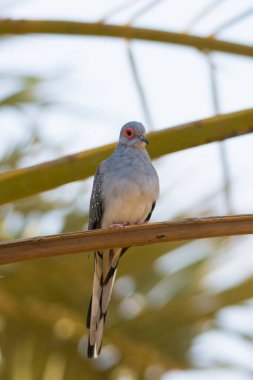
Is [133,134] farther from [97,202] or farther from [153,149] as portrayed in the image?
[153,149]

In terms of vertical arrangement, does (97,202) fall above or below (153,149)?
above

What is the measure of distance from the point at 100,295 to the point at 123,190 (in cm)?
71

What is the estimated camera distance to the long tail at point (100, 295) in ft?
9.39

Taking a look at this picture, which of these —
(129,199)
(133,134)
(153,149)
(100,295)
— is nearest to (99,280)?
(100,295)

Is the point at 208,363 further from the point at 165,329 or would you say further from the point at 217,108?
the point at 217,108

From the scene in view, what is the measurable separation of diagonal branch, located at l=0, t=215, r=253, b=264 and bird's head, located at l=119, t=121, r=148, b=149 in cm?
198

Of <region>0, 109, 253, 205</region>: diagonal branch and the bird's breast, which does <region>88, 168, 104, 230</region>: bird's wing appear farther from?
<region>0, 109, 253, 205</region>: diagonal branch

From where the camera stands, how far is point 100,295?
3.08 m

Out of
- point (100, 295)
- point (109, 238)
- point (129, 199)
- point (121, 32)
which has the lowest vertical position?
point (109, 238)

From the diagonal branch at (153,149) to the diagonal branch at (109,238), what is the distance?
26 centimetres

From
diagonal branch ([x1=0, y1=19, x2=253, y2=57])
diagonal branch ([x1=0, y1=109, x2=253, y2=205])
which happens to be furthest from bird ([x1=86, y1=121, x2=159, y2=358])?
diagonal branch ([x1=0, y1=109, x2=253, y2=205])

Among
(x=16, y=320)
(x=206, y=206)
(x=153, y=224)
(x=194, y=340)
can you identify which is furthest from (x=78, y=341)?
(x=153, y=224)

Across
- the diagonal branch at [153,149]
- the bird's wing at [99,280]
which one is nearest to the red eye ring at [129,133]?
the bird's wing at [99,280]

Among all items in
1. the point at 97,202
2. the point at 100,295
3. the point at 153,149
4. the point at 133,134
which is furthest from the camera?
the point at 133,134
